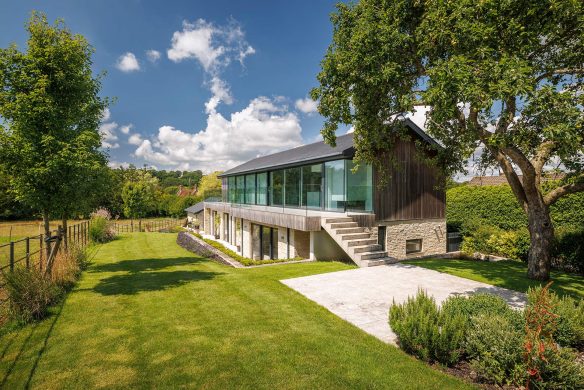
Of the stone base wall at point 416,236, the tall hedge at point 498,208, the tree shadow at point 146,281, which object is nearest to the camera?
the tree shadow at point 146,281

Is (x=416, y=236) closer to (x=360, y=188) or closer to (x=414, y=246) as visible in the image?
(x=414, y=246)

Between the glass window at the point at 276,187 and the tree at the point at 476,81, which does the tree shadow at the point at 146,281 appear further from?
the glass window at the point at 276,187

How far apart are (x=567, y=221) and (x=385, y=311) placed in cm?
1420

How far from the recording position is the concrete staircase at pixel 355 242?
39.3ft

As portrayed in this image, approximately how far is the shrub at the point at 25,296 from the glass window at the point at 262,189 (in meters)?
14.0

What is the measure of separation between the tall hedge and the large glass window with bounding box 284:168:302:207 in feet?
31.9

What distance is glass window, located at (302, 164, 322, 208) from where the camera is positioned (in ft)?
50.1

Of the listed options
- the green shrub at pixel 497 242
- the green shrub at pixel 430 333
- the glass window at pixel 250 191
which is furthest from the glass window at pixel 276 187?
the green shrub at pixel 430 333

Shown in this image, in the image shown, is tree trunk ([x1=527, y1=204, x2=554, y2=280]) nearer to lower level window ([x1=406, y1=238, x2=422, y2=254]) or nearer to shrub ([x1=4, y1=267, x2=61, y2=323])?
lower level window ([x1=406, y1=238, x2=422, y2=254])

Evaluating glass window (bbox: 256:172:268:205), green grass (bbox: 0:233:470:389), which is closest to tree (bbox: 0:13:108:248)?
green grass (bbox: 0:233:470:389)

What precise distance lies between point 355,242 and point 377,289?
12.1 feet

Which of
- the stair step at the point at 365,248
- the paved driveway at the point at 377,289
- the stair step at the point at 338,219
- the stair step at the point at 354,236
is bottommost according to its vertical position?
the paved driveway at the point at 377,289

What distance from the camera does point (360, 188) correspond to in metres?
14.2

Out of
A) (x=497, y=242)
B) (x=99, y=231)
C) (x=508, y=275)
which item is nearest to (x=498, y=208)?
(x=497, y=242)
